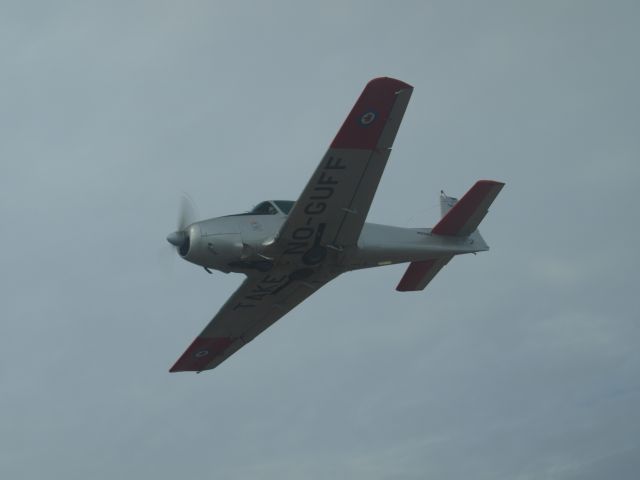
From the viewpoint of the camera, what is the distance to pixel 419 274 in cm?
2338

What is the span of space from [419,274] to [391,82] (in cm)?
787

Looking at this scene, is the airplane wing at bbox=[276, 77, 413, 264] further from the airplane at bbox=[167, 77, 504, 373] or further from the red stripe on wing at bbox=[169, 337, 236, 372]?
the red stripe on wing at bbox=[169, 337, 236, 372]

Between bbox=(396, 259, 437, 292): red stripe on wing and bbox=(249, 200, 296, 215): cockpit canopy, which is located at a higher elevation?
bbox=(249, 200, 296, 215): cockpit canopy

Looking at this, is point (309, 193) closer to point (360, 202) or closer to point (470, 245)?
point (360, 202)

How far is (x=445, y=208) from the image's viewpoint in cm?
2420

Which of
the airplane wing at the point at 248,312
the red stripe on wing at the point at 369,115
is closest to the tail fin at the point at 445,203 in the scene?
the airplane wing at the point at 248,312

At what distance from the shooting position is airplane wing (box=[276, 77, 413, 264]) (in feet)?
56.1

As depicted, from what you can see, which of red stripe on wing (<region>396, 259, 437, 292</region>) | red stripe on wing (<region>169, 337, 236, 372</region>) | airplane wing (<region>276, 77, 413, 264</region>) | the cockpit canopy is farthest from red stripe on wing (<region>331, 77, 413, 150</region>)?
red stripe on wing (<region>169, 337, 236, 372</region>)

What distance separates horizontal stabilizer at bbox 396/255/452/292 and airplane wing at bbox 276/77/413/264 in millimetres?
3964

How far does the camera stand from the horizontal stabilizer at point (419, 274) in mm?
23250

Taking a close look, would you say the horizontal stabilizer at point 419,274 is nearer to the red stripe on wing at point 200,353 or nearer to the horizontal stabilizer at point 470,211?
the horizontal stabilizer at point 470,211

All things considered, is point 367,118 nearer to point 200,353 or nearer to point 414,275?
point 414,275

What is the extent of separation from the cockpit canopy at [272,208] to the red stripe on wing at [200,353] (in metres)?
5.28

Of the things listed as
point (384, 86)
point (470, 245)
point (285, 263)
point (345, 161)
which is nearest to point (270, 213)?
point (285, 263)
